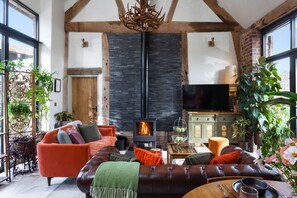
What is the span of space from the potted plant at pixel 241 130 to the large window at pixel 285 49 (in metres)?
0.83

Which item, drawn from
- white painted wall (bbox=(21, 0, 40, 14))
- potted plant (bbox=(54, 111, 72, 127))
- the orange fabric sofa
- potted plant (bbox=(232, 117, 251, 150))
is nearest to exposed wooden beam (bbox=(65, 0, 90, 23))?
white painted wall (bbox=(21, 0, 40, 14))

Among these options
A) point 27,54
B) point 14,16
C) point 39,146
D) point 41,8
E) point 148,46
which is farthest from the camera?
point 148,46

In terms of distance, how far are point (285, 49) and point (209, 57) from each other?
194cm

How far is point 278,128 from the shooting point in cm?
389

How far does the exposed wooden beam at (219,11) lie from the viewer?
18.4 ft

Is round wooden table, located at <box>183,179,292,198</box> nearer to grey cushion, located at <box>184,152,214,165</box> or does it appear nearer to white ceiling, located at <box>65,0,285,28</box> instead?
grey cushion, located at <box>184,152,214,165</box>

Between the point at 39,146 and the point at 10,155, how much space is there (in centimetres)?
91

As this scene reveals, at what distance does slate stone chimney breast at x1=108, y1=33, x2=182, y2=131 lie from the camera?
5.69 meters

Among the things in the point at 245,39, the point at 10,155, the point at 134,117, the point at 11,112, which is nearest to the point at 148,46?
the point at 134,117

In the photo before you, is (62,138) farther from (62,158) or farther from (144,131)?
(144,131)

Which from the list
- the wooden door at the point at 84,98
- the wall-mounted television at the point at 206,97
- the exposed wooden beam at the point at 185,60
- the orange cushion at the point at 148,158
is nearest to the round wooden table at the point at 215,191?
the orange cushion at the point at 148,158

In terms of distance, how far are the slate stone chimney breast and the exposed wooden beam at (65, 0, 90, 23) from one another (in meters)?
1.21

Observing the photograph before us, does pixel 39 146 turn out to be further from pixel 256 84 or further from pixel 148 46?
pixel 256 84

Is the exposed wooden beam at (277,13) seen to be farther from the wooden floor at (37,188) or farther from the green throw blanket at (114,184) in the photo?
the wooden floor at (37,188)
